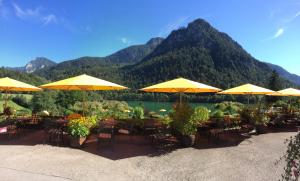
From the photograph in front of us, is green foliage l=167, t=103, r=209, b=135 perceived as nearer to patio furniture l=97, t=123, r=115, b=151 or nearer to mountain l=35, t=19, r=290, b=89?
patio furniture l=97, t=123, r=115, b=151

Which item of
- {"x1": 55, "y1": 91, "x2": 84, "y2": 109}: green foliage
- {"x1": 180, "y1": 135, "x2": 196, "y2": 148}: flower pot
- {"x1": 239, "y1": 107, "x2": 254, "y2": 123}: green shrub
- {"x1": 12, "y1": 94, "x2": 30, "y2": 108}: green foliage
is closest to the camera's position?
{"x1": 180, "y1": 135, "x2": 196, "y2": 148}: flower pot

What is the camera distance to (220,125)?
11.3m

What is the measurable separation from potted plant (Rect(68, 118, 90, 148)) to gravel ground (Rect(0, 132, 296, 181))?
1.18 ft

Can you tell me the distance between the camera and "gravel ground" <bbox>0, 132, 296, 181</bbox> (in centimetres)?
622

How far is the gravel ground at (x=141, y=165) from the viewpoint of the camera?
6.22 metres

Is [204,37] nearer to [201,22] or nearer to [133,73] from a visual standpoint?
[201,22]

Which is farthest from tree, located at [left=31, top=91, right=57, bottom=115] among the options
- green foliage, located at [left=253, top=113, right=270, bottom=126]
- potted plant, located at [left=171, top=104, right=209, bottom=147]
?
potted plant, located at [left=171, top=104, right=209, bottom=147]

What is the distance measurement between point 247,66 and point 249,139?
120649 mm

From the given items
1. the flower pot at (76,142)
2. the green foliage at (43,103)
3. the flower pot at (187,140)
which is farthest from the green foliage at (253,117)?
the green foliage at (43,103)

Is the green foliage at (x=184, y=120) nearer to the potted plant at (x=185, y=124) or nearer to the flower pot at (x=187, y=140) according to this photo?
the potted plant at (x=185, y=124)

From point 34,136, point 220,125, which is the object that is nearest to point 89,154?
point 34,136

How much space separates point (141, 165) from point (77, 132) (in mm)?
2853

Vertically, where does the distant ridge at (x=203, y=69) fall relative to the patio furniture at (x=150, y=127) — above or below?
above

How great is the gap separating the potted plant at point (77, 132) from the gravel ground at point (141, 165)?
14.2 inches
